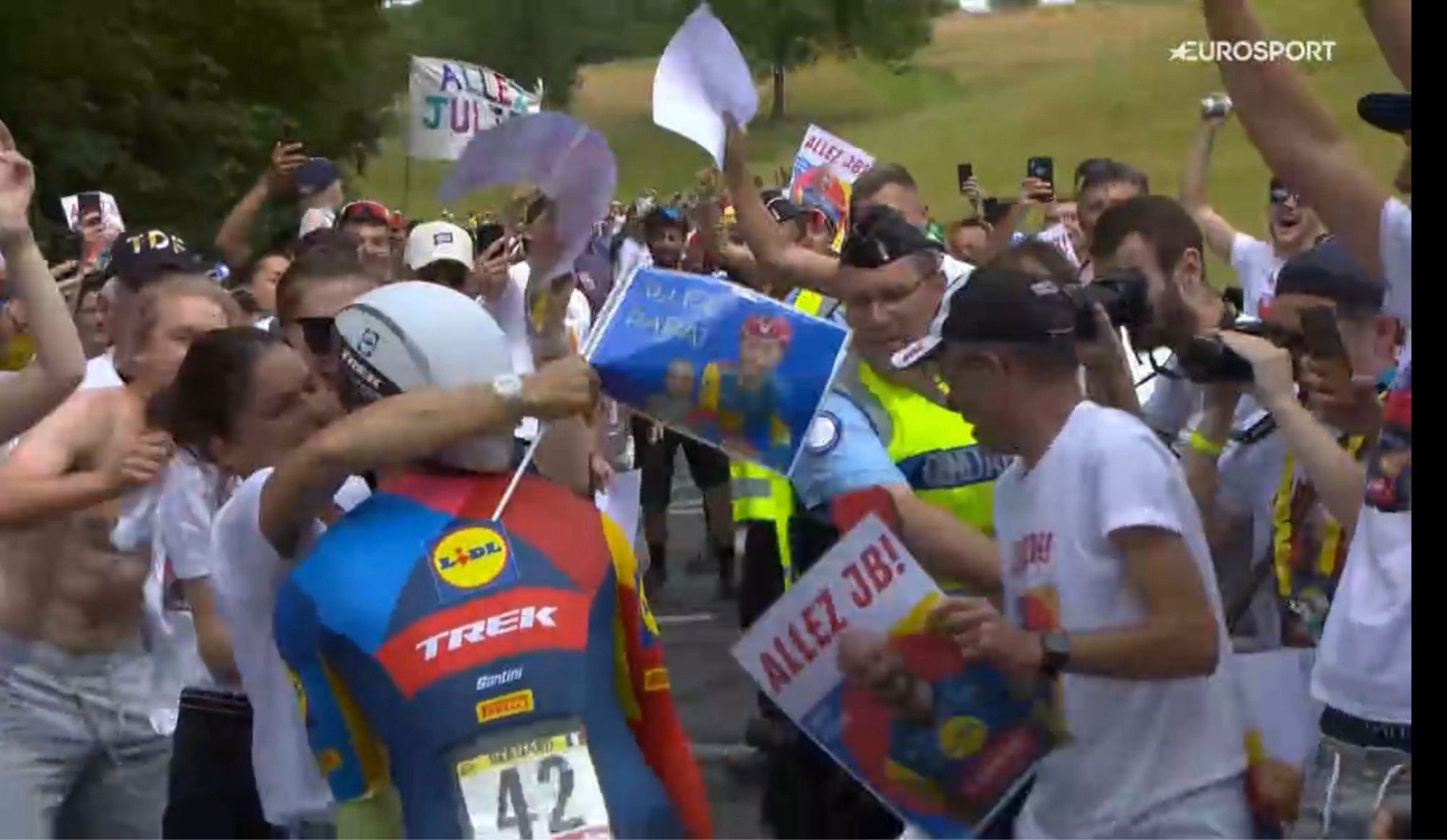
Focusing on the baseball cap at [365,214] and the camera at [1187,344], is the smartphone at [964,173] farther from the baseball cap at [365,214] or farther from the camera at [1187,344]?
the camera at [1187,344]

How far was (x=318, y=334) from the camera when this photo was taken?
4281mm

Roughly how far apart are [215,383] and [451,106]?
1388 mm

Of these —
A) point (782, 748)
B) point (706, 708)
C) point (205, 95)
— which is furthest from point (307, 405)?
point (205, 95)

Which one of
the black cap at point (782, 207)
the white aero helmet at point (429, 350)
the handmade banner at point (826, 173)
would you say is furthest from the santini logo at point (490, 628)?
the handmade banner at point (826, 173)

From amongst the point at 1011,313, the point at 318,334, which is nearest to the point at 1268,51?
the point at 1011,313

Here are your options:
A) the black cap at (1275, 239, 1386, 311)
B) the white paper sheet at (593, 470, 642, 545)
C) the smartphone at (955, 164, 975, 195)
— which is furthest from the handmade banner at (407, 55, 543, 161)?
the smartphone at (955, 164, 975, 195)

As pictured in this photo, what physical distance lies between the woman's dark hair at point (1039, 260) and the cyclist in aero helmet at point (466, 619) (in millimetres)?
997

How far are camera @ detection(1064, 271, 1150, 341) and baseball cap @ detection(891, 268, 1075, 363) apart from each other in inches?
2.8

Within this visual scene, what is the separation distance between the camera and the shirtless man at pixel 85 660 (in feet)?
15.7

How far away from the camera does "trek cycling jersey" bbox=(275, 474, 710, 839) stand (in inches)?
117

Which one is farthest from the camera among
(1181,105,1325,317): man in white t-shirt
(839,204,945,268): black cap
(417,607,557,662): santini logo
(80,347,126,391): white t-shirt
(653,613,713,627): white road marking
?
(653,613,713,627): white road marking

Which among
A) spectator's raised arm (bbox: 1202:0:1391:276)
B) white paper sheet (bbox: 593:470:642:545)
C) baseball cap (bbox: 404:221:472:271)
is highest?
spectator's raised arm (bbox: 1202:0:1391:276)

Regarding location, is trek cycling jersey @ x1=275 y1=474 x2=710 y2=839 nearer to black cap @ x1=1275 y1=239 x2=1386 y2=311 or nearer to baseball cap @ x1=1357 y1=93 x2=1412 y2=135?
baseball cap @ x1=1357 y1=93 x2=1412 y2=135
